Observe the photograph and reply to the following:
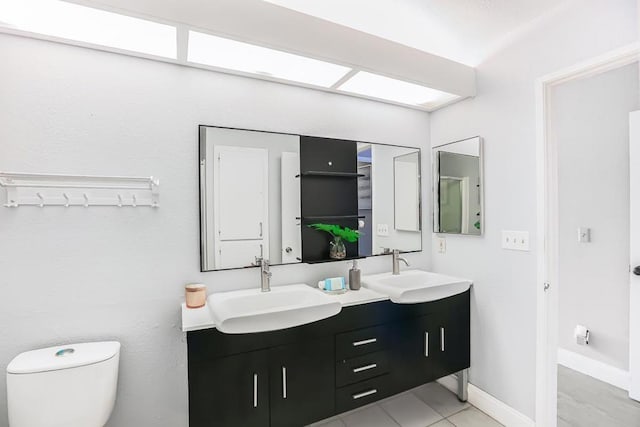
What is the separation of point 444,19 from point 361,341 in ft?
7.12

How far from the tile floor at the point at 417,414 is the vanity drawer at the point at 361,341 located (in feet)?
1.99

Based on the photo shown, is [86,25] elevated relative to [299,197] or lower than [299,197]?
elevated

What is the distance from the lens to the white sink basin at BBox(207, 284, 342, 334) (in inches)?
52.8

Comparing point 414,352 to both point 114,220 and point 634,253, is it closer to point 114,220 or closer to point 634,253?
point 634,253

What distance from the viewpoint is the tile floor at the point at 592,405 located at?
1907mm

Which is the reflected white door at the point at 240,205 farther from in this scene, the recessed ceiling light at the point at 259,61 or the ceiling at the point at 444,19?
the ceiling at the point at 444,19

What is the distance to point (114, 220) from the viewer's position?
5.14 feet

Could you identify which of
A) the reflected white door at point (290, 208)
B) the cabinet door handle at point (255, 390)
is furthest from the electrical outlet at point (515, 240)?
the cabinet door handle at point (255, 390)

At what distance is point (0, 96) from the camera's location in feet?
4.54

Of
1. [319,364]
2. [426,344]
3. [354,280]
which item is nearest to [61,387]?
[319,364]

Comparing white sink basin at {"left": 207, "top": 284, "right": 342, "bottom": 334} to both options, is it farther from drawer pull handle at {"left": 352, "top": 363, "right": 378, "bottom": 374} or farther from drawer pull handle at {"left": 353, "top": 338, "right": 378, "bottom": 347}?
drawer pull handle at {"left": 352, "top": 363, "right": 378, "bottom": 374}

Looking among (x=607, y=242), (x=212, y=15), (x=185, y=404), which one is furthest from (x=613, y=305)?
(x=212, y=15)

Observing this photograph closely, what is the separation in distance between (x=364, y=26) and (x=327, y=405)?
2335mm

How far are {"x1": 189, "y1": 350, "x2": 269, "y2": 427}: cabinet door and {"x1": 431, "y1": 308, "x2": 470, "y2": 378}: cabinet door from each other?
117 centimetres
